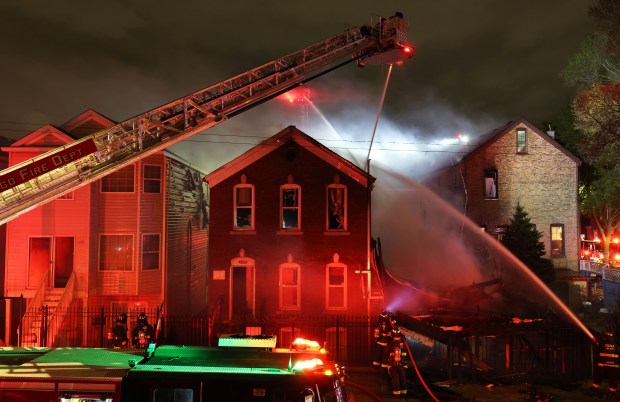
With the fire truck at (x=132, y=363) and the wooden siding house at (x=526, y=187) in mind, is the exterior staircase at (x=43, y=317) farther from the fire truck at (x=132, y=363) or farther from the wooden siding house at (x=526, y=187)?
the wooden siding house at (x=526, y=187)

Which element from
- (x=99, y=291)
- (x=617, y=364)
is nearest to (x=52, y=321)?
(x=99, y=291)

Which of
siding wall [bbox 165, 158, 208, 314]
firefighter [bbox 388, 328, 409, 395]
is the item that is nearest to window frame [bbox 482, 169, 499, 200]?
siding wall [bbox 165, 158, 208, 314]

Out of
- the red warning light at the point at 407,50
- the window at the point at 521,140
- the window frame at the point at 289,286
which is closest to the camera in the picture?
the red warning light at the point at 407,50

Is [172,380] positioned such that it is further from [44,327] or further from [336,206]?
[336,206]

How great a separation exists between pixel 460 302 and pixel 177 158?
1393 cm

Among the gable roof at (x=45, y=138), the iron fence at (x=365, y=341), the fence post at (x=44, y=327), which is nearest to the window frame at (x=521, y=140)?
the iron fence at (x=365, y=341)

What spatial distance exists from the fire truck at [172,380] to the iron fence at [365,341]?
6.71 metres

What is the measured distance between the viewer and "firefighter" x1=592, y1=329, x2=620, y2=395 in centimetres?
A: 1203

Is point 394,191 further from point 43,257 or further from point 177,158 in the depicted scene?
point 43,257

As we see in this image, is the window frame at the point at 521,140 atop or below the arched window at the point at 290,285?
atop

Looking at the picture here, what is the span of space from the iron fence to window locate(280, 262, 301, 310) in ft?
2.32

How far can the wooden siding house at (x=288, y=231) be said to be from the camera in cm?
1848

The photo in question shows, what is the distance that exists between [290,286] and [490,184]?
601 inches

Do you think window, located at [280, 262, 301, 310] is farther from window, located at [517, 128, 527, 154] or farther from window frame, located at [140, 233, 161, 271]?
window, located at [517, 128, 527, 154]
